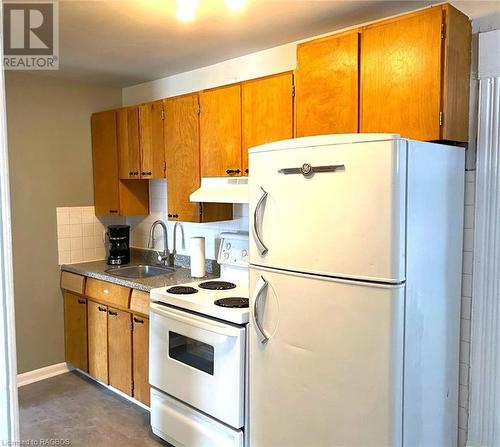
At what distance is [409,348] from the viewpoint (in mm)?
1785

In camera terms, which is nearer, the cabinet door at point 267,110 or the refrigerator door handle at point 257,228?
the refrigerator door handle at point 257,228

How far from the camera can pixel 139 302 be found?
9.91ft

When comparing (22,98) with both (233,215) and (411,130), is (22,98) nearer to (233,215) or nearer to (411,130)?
(233,215)

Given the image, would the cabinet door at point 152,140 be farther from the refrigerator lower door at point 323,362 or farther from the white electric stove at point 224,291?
the refrigerator lower door at point 323,362

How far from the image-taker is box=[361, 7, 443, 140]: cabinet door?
1921 millimetres

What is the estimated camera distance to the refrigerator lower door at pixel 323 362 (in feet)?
5.69

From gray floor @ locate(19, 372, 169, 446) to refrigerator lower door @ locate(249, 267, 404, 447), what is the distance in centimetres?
111

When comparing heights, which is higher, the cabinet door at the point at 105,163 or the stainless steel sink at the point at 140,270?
the cabinet door at the point at 105,163

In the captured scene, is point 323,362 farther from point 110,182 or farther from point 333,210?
point 110,182

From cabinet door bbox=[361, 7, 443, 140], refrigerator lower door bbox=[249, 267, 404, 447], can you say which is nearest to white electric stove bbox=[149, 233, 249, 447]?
refrigerator lower door bbox=[249, 267, 404, 447]

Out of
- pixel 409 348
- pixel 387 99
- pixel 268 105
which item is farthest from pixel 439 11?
pixel 409 348

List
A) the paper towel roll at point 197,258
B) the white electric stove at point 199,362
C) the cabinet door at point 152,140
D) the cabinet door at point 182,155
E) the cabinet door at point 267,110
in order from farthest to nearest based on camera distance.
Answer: the cabinet door at point 152,140, the paper towel roll at point 197,258, the cabinet door at point 182,155, the cabinet door at point 267,110, the white electric stove at point 199,362

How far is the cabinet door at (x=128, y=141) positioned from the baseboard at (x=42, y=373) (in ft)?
5.72

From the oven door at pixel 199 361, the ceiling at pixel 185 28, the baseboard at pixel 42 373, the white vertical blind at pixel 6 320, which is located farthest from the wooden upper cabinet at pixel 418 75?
the baseboard at pixel 42 373
